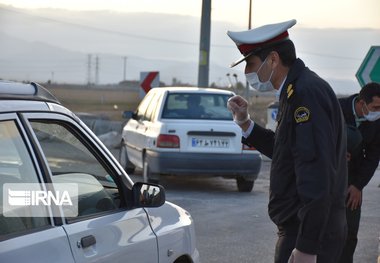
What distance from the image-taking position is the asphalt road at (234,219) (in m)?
7.55

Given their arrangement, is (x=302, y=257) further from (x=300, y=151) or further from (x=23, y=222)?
(x=23, y=222)

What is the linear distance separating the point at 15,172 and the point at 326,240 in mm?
1487

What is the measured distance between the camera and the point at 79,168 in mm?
4340

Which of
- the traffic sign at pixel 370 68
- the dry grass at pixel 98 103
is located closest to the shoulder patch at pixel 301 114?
the traffic sign at pixel 370 68

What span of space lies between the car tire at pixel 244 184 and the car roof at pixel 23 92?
27.7 feet

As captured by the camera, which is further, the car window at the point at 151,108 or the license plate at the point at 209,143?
the car window at the point at 151,108

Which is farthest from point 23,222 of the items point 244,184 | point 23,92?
point 244,184

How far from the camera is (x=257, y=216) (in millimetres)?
9625

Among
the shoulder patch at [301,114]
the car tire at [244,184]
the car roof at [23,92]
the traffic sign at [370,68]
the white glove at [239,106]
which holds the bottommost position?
the car tire at [244,184]

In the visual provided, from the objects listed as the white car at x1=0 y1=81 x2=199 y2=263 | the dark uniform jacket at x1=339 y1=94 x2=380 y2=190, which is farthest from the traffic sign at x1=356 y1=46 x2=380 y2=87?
the white car at x1=0 y1=81 x2=199 y2=263

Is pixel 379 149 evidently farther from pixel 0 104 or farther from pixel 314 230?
pixel 0 104

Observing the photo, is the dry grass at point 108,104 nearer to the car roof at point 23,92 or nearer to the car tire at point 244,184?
the car tire at point 244,184

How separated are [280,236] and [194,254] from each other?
1.08 metres

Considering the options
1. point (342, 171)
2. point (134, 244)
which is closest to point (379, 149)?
point (342, 171)
